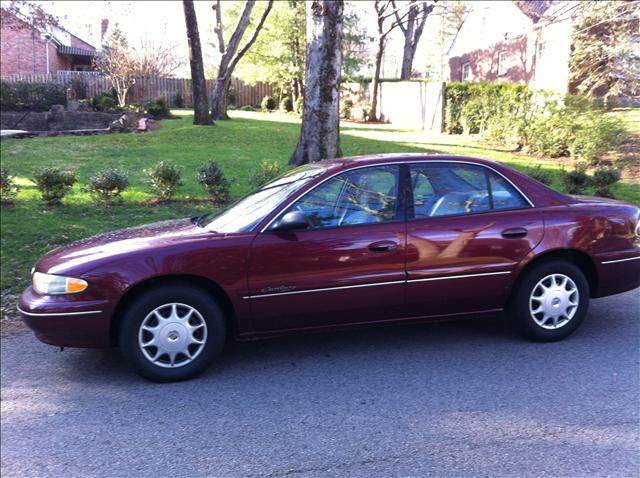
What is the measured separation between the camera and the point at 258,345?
5262 millimetres

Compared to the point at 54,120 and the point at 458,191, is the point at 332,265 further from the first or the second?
the point at 54,120

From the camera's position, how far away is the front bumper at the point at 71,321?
4352mm

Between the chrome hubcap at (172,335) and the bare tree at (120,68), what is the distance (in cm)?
2533

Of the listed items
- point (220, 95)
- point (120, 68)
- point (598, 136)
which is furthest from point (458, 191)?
point (120, 68)

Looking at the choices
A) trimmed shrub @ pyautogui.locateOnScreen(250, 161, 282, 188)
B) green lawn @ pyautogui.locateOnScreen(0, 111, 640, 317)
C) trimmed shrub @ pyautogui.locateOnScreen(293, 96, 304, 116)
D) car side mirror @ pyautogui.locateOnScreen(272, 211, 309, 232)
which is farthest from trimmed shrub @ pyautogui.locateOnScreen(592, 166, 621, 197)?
trimmed shrub @ pyautogui.locateOnScreen(293, 96, 304, 116)

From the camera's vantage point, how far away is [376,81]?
3133 centimetres

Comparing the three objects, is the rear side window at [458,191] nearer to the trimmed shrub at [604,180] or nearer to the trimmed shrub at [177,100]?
the trimmed shrub at [604,180]

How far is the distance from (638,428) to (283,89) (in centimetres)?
3637

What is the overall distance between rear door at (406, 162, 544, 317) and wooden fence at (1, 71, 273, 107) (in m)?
28.3

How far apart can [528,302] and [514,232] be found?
0.58m

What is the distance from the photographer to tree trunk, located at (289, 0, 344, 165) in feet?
36.3

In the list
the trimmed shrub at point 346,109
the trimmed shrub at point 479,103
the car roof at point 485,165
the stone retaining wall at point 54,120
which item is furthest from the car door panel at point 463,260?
the trimmed shrub at point 346,109

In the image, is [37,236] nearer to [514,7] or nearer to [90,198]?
[90,198]

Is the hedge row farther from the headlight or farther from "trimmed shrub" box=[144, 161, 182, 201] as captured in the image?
the headlight
